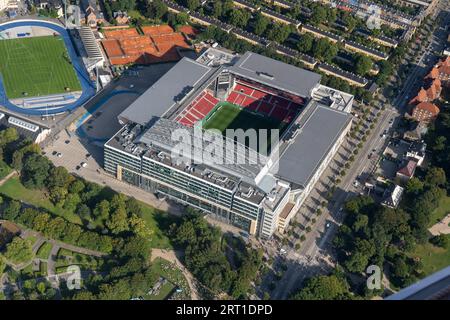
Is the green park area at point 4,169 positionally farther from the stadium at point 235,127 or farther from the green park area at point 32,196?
the stadium at point 235,127

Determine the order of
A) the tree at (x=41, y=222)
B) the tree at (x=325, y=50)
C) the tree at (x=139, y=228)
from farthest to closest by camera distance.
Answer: the tree at (x=325, y=50) < the tree at (x=139, y=228) < the tree at (x=41, y=222)

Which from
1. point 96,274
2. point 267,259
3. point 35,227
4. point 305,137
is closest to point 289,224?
point 267,259

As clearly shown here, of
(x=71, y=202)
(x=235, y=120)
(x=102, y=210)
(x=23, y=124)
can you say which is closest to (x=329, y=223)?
(x=235, y=120)

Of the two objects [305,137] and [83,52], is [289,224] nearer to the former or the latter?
[305,137]

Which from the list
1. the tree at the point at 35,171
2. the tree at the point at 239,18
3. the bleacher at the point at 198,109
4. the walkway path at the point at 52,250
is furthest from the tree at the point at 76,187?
the tree at the point at 239,18

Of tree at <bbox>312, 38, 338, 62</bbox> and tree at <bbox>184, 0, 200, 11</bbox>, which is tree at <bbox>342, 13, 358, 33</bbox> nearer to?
tree at <bbox>312, 38, 338, 62</bbox>
